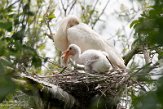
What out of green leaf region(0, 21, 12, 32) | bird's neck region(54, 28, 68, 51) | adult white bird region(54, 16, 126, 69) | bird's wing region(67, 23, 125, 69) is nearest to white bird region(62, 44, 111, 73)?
adult white bird region(54, 16, 126, 69)

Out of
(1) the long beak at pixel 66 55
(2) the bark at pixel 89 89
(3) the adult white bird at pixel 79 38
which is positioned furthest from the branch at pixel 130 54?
(2) the bark at pixel 89 89

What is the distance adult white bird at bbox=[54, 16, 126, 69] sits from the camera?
6230mm

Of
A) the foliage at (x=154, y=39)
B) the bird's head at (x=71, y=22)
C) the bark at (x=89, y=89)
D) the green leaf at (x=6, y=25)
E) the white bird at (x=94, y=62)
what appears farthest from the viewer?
the bird's head at (x=71, y=22)

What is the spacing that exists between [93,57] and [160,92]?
411cm

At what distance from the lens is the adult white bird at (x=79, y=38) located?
6.23m

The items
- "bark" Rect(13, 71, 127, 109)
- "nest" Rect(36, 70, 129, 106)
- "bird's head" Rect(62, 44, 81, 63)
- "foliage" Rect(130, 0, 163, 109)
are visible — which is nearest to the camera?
"foliage" Rect(130, 0, 163, 109)

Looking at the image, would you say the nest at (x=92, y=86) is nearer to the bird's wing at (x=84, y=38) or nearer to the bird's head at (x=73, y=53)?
the bird's head at (x=73, y=53)

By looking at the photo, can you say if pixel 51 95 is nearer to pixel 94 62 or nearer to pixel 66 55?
pixel 94 62

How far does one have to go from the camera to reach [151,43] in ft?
2.82

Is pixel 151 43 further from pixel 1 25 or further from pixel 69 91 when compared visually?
pixel 69 91

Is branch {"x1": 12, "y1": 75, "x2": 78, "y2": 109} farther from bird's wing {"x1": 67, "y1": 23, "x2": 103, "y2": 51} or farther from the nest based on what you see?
bird's wing {"x1": 67, "y1": 23, "x2": 103, "y2": 51}

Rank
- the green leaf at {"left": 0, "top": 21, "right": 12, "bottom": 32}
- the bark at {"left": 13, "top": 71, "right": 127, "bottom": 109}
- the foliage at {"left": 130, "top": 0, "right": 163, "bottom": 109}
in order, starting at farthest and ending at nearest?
the bark at {"left": 13, "top": 71, "right": 127, "bottom": 109}
the green leaf at {"left": 0, "top": 21, "right": 12, "bottom": 32}
the foliage at {"left": 130, "top": 0, "right": 163, "bottom": 109}

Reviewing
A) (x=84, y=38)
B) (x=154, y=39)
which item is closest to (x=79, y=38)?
(x=84, y=38)

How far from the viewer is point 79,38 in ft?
20.7
